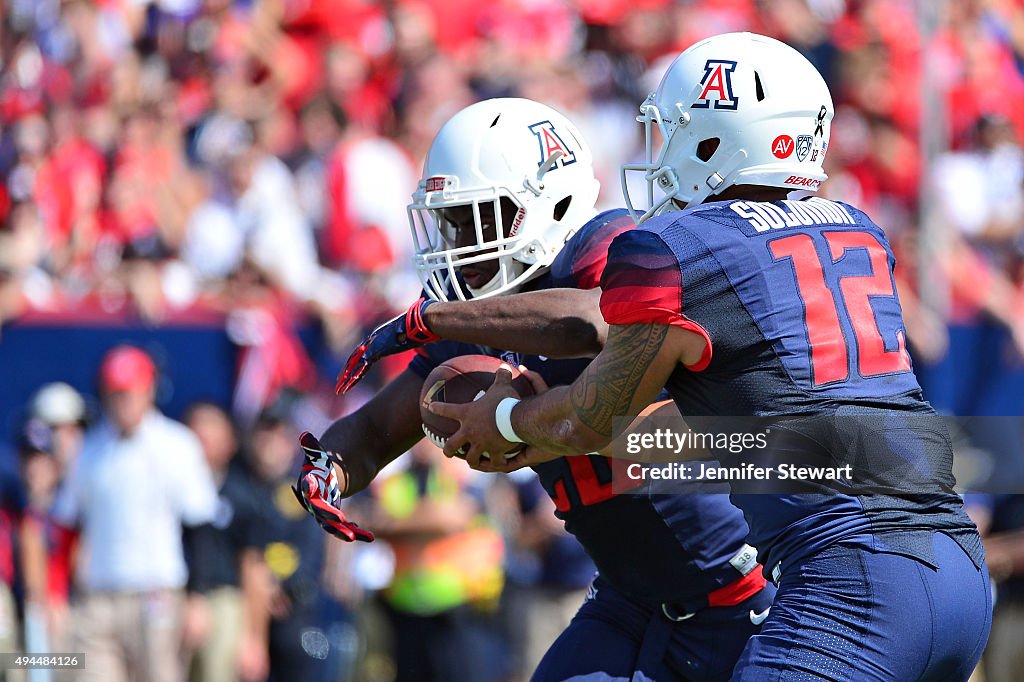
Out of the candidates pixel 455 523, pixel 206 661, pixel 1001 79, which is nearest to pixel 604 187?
pixel 455 523

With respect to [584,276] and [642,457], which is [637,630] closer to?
[642,457]

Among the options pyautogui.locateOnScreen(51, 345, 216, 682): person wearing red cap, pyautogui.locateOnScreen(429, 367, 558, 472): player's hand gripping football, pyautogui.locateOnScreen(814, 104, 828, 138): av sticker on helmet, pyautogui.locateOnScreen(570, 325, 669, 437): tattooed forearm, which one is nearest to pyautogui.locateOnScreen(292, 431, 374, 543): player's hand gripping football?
pyautogui.locateOnScreen(429, 367, 558, 472): player's hand gripping football

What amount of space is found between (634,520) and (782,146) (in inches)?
39.8

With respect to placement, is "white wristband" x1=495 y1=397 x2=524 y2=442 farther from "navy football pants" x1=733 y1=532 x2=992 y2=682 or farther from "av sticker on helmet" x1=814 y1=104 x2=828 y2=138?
"av sticker on helmet" x1=814 y1=104 x2=828 y2=138

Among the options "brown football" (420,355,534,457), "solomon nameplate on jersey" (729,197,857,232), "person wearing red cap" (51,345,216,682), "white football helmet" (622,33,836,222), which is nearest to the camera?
"solomon nameplate on jersey" (729,197,857,232)

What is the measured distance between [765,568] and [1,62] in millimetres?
7975

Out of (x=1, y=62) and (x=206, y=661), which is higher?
(x=1, y=62)

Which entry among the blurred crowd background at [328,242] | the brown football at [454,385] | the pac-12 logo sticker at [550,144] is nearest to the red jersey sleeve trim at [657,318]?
the brown football at [454,385]

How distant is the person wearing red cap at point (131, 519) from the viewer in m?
6.83

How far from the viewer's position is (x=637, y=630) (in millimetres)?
3750

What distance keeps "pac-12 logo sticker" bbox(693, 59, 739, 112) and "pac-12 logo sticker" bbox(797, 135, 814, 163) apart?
165 millimetres

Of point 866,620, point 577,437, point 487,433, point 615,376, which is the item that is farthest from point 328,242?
point 866,620

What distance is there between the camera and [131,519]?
6906 millimetres

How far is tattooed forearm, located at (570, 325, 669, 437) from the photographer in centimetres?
286
